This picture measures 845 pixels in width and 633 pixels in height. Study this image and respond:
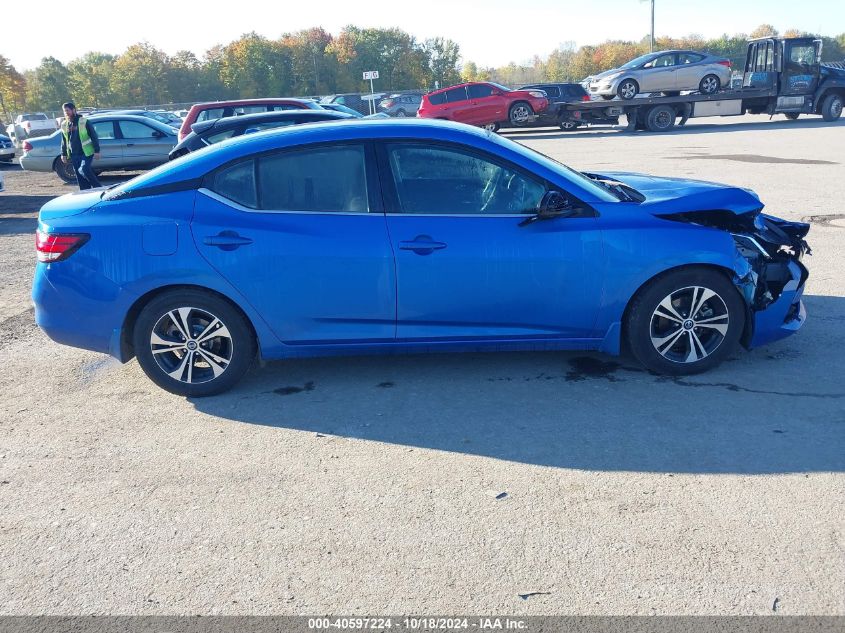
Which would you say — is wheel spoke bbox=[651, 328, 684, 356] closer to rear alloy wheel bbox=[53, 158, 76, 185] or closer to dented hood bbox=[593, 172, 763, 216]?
dented hood bbox=[593, 172, 763, 216]

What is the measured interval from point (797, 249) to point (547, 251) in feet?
6.64

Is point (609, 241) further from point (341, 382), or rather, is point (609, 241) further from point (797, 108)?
point (797, 108)

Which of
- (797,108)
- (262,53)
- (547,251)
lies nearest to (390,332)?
(547,251)

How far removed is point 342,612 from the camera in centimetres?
274

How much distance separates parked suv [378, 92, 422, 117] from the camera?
41.5 m

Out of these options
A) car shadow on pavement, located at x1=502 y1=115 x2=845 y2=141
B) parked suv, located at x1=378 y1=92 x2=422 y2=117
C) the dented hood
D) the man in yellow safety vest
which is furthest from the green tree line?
the dented hood

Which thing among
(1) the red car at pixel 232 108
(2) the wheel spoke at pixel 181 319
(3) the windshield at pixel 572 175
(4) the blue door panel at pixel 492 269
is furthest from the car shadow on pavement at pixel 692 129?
(2) the wheel spoke at pixel 181 319

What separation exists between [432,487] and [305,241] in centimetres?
175

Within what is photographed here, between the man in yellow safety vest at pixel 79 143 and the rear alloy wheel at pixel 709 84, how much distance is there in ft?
71.5

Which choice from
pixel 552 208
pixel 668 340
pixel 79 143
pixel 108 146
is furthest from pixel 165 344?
pixel 108 146

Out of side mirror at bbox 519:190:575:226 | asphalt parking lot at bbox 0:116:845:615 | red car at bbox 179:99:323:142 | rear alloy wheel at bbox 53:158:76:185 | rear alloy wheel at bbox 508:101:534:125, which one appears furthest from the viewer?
rear alloy wheel at bbox 508:101:534:125

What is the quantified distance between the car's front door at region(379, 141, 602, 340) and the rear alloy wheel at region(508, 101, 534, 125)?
23.1m

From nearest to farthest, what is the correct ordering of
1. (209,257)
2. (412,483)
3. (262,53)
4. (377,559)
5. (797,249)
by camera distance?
→ (377,559)
(412,483)
(209,257)
(797,249)
(262,53)

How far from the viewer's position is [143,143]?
17.5 meters
